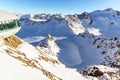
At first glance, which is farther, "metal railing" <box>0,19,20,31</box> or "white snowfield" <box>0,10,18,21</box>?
"white snowfield" <box>0,10,18,21</box>

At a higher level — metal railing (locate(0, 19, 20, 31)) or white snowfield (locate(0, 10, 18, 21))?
white snowfield (locate(0, 10, 18, 21))

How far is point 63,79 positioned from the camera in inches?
2192

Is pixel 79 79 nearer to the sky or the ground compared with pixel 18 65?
nearer to the ground

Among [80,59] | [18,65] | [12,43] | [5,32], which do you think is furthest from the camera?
[80,59]

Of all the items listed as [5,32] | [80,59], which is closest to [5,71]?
[5,32]

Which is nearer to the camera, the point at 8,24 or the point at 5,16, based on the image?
the point at 5,16

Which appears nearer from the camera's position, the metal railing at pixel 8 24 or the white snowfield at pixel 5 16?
the metal railing at pixel 8 24

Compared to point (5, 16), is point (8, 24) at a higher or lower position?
lower

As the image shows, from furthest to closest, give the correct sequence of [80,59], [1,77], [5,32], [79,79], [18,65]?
[80,59]
[79,79]
[5,32]
[18,65]
[1,77]

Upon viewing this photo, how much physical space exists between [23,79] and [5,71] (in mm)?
2594

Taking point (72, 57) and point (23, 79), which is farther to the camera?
point (72, 57)

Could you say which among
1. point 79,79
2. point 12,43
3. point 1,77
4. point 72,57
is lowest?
point 72,57

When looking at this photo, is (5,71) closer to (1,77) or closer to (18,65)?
(1,77)

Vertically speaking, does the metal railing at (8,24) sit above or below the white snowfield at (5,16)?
below
